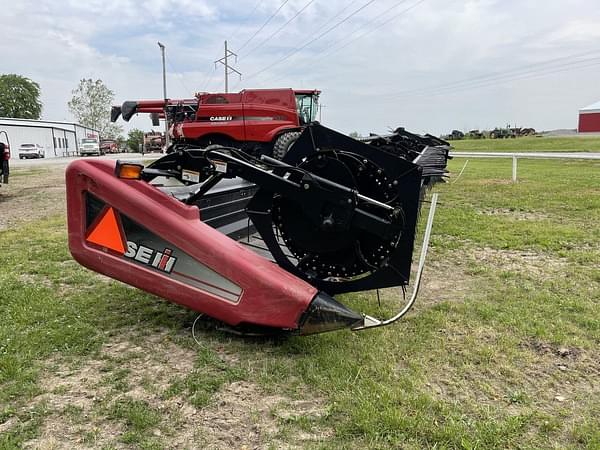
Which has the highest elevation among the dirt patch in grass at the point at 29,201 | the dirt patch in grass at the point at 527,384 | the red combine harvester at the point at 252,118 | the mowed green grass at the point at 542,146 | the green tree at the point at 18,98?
the green tree at the point at 18,98

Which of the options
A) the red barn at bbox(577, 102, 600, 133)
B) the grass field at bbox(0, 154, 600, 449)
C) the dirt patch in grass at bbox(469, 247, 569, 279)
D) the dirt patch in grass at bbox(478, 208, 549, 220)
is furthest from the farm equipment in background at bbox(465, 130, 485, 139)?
the grass field at bbox(0, 154, 600, 449)

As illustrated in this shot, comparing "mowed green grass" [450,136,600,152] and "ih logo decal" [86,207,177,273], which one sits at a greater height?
"mowed green grass" [450,136,600,152]

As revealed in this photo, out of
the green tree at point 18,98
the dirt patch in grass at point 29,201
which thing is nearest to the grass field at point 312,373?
the dirt patch in grass at point 29,201

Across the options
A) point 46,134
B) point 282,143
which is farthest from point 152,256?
point 46,134

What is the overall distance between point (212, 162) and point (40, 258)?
285 cm

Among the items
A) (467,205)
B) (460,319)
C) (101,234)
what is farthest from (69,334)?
(467,205)

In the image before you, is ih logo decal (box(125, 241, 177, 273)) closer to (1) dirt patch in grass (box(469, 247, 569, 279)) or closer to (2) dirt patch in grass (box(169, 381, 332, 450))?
(2) dirt patch in grass (box(169, 381, 332, 450))

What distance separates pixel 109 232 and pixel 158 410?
1.18 meters

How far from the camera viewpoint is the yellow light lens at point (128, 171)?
9.48 ft

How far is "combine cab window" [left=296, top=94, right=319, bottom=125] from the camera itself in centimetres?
1486

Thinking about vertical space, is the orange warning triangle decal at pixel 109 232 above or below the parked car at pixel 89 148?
below

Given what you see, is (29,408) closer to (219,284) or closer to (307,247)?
(219,284)

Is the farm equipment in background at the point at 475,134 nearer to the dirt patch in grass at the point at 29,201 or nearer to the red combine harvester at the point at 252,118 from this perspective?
the red combine harvester at the point at 252,118

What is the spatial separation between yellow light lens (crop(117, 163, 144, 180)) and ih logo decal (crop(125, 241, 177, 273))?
0.39 meters
